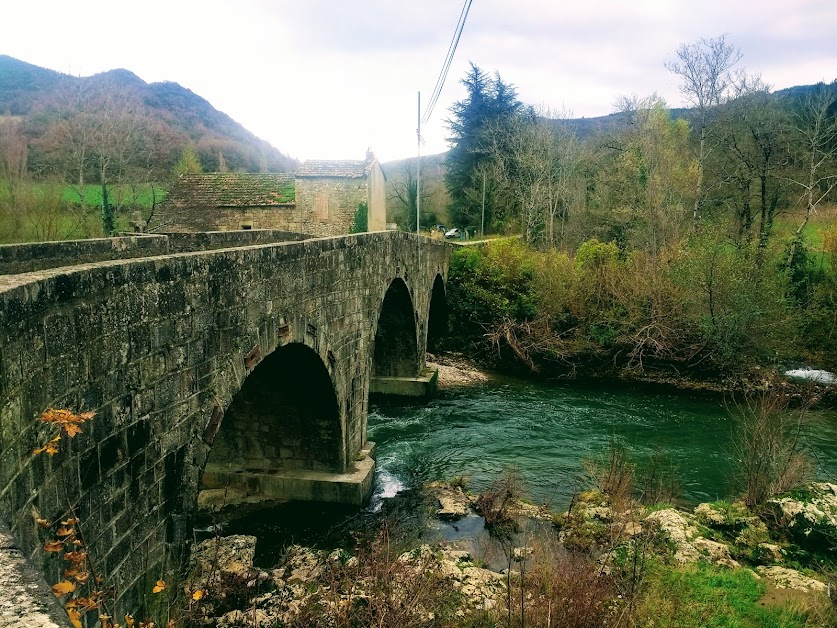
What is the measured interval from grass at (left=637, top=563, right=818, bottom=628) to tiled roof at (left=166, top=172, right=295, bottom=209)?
19.8m

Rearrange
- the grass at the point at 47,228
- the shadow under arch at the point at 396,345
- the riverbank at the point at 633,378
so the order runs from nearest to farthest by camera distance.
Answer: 1. the shadow under arch at the point at 396,345
2. the riverbank at the point at 633,378
3. the grass at the point at 47,228

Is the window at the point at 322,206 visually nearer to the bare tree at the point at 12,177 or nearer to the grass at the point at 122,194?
the grass at the point at 122,194

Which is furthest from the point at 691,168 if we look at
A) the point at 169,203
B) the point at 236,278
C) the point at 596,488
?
the point at 236,278

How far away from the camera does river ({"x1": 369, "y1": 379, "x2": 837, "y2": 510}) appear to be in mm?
13109

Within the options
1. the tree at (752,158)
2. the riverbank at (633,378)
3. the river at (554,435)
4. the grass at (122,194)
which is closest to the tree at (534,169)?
the tree at (752,158)

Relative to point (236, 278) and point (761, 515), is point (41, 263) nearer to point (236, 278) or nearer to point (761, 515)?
point (236, 278)

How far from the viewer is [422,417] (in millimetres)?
17266

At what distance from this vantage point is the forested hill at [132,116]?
30938mm

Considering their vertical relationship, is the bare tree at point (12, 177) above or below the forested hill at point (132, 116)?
below

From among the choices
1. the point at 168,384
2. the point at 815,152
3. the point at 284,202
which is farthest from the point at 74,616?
the point at 815,152

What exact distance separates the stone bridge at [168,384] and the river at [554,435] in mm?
2500

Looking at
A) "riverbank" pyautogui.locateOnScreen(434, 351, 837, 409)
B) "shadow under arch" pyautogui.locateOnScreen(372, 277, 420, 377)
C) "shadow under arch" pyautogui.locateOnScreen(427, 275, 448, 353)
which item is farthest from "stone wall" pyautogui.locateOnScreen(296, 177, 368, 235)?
"riverbank" pyautogui.locateOnScreen(434, 351, 837, 409)

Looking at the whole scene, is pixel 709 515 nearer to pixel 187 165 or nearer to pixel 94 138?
pixel 94 138

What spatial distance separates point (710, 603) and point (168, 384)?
21.8 ft
